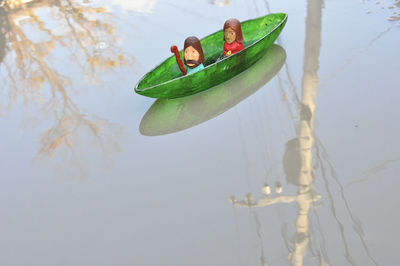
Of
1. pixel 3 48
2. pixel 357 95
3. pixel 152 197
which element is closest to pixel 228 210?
pixel 152 197

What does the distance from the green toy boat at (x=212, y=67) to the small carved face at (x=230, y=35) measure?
6.0 inches

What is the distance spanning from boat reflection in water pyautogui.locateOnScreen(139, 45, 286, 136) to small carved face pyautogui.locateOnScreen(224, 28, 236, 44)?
1.37 feet

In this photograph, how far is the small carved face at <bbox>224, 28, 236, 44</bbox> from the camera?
385 centimetres

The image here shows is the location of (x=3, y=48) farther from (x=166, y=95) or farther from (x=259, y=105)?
(x=259, y=105)

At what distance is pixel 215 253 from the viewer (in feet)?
8.46

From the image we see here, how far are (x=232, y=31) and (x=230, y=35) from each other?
4cm

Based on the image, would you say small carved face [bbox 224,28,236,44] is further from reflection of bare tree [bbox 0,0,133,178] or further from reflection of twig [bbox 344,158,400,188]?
reflection of twig [bbox 344,158,400,188]

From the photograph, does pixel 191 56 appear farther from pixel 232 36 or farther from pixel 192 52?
pixel 232 36

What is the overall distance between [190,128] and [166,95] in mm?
378

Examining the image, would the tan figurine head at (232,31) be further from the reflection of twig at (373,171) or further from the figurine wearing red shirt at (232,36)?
the reflection of twig at (373,171)

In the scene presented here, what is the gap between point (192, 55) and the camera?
373 centimetres

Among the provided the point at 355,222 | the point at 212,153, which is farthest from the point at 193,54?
the point at 355,222

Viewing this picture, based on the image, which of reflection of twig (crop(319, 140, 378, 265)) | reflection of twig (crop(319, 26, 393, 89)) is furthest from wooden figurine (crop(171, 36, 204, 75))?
reflection of twig (crop(319, 140, 378, 265))

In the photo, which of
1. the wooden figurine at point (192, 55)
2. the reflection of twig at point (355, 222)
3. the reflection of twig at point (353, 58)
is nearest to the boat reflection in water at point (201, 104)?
the wooden figurine at point (192, 55)
